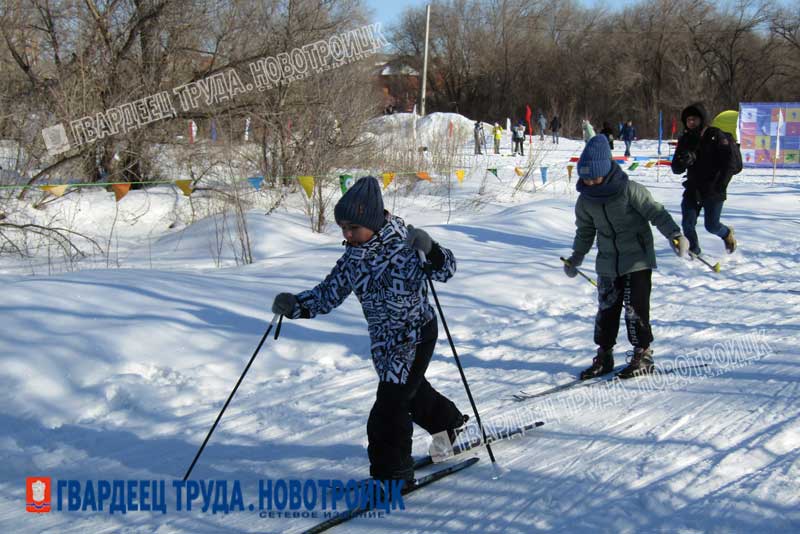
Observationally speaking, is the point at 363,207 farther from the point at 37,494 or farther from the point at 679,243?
the point at 679,243

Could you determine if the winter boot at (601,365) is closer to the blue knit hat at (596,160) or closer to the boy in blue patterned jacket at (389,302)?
the blue knit hat at (596,160)

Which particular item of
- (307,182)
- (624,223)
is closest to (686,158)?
(624,223)

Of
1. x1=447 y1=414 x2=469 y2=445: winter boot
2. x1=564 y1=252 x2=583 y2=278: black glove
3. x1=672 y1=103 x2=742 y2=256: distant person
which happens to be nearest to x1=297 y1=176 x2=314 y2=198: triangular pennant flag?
x1=672 y1=103 x2=742 y2=256: distant person

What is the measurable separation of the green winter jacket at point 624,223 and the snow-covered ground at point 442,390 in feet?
2.80

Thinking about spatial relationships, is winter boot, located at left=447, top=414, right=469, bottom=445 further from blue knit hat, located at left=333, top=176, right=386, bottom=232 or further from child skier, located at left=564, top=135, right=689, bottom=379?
child skier, located at left=564, top=135, right=689, bottom=379

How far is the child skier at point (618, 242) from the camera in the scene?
4.96m

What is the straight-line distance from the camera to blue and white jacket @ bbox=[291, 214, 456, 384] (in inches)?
138

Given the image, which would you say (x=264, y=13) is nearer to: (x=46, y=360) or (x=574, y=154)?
(x=46, y=360)

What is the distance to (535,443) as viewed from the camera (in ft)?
13.6

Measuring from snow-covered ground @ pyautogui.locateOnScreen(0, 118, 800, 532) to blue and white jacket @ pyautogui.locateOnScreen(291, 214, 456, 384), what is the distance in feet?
2.34

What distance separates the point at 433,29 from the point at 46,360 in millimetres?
54940

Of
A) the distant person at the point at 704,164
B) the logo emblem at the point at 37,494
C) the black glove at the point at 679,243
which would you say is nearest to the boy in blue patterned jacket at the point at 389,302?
the logo emblem at the point at 37,494

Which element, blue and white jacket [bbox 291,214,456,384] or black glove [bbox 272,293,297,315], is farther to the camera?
black glove [bbox 272,293,297,315]

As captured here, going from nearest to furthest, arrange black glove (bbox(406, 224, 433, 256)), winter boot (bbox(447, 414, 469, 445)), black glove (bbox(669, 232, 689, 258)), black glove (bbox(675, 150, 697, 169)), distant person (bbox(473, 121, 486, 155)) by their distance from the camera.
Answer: black glove (bbox(406, 224, 433, 256)), winter boot (bbox(447, 414, 469, 445)), black glove (bbox(669, 232, 689, 258)), black glove (bbox(675, 150, 697, 169)), distant person (bbox(473, 121, 486, 155))
